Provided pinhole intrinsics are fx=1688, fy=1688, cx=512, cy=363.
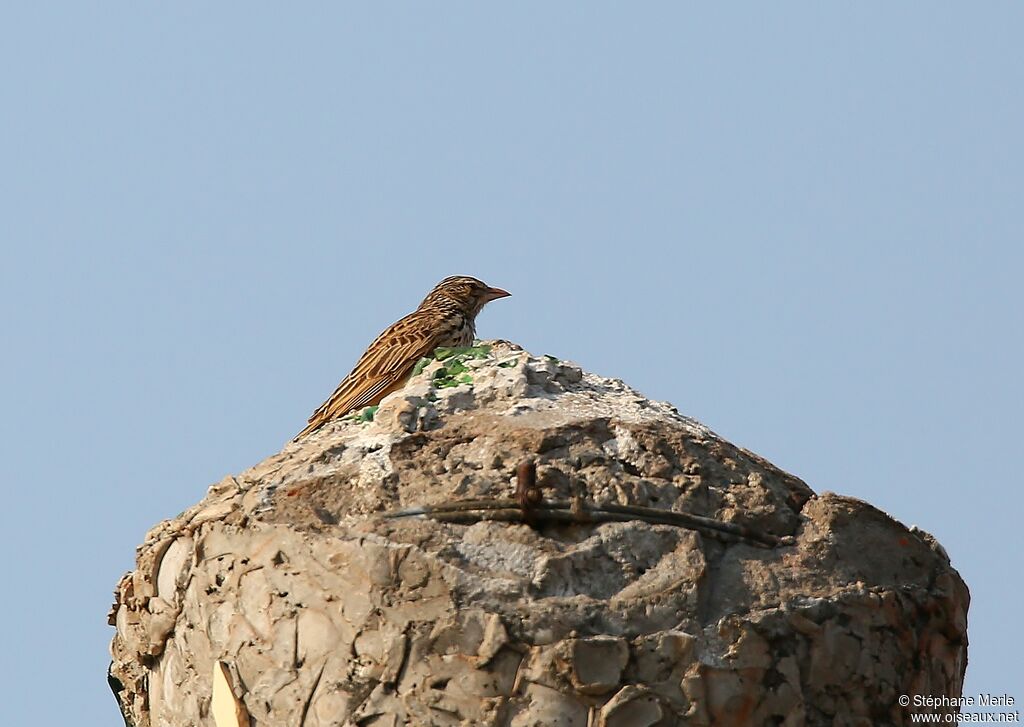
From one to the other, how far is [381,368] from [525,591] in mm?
4820

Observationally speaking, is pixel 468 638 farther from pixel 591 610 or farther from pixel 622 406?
pixel 622 406

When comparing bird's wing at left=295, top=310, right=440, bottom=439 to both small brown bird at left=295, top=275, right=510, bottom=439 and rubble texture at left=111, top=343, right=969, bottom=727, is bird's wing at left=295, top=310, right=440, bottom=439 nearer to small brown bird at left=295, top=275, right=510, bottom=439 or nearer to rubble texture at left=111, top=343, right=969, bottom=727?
small brown bird at left=295, top=275, right=510, bottom=439

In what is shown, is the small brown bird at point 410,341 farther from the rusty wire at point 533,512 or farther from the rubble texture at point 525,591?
the rusty wire at point 533,512

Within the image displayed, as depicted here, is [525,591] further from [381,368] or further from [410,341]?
[410,341]

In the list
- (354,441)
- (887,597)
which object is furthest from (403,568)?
(887,597)

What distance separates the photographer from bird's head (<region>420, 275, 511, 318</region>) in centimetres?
1262

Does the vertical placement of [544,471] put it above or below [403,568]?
above

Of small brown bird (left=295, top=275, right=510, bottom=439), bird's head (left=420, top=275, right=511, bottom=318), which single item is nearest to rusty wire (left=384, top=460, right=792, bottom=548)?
small brown bird (left=295, top=275, right=510, bottom=439)

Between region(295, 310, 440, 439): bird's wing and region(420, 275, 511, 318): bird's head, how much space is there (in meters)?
0.92

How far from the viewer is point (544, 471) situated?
21.1ft

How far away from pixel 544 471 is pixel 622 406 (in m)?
0.76

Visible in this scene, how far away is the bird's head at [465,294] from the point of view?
1262 centimetres

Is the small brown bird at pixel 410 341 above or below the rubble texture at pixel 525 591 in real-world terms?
above

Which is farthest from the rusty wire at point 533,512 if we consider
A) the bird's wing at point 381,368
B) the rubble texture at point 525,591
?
the bird's wing at point 381,368
